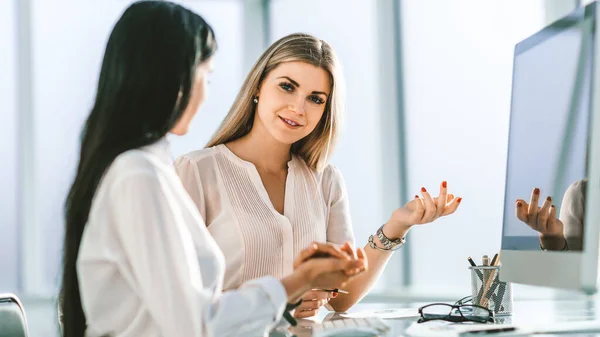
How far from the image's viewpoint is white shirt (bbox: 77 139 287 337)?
1.12 m

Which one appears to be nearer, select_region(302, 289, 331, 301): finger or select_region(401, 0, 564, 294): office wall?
select_region(302, 289, 331, 301): finger

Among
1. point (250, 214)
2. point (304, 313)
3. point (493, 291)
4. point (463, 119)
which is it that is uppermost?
point (463, 119)

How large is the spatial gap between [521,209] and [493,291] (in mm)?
328

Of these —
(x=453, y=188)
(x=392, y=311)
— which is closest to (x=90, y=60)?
(x=453, y=188)

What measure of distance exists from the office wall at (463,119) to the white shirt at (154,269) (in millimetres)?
3254

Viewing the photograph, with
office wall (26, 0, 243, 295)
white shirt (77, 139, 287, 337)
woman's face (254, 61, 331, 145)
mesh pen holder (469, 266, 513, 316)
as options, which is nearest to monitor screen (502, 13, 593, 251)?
mesh pen holder (469, 266, 513, 316)

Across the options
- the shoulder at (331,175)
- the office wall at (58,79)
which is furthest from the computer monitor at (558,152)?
the office wall at (58,79)

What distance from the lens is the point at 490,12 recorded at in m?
4.30

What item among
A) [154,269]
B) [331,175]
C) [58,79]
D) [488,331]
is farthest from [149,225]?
[58,79]

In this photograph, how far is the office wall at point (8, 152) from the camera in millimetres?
5039

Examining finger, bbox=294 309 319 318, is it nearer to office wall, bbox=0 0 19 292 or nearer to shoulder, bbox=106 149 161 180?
shoulder, bbox=106 149 161 180

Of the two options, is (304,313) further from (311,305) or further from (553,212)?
(553,212)

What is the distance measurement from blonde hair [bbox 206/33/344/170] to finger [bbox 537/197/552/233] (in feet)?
3.23

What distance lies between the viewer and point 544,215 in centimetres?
150
